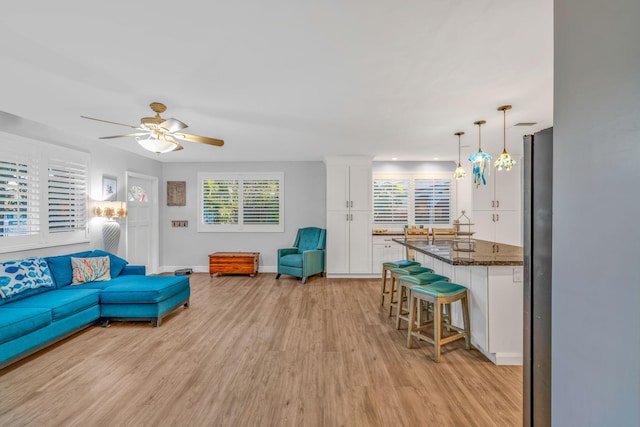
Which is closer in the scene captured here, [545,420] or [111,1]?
[545,420]

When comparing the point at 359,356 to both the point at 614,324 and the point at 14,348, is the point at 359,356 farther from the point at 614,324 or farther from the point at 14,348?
the point at 14,348

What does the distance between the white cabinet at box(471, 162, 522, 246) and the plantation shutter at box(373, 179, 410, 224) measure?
4.72ft

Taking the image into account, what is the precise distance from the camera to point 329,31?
180cm

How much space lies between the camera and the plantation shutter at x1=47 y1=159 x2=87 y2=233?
3.69 meters

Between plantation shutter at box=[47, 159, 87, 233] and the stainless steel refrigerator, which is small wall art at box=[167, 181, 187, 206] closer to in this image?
plantation shutter at box=[47, 159, 87, 233]

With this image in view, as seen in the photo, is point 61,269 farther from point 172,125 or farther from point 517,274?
point 517,274

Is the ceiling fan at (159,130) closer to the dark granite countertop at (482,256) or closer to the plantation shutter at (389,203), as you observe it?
the dark granite countertop at (482,256)

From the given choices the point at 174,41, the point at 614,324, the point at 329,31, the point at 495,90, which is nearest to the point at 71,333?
the point at 174,41

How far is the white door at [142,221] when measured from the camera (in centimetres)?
545

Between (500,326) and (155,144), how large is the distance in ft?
12.0

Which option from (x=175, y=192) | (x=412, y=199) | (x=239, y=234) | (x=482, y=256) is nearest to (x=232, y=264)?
(x=239, y=234)

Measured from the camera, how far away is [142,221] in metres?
5.82

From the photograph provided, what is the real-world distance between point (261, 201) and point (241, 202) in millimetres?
446

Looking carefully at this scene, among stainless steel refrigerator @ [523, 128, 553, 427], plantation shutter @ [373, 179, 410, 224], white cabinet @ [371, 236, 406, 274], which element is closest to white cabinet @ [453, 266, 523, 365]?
stainless steel refrigerator @ [523, 128, 553, 427]
